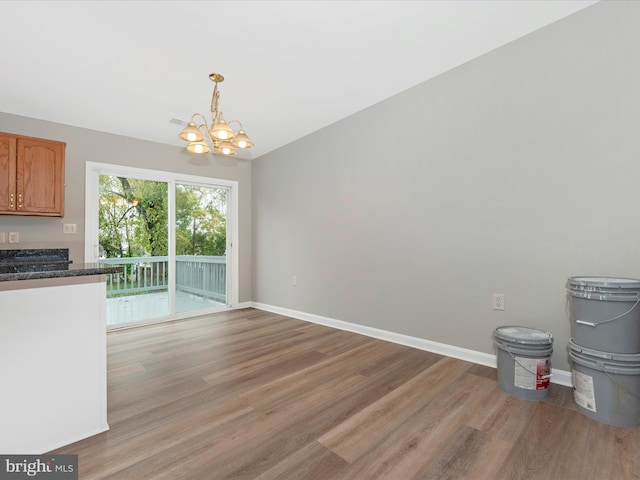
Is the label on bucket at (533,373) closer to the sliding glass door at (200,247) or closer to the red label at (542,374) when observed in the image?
the red label at (542,374)

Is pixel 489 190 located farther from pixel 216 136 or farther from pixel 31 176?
pixel 31 176

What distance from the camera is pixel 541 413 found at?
191 centimetres

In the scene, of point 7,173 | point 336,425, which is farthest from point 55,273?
point 7,173

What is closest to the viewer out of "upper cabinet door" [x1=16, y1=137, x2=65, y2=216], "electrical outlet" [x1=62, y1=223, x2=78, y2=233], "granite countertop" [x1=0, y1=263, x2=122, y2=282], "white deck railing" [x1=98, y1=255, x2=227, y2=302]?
"granite countertop" [x1=0, y1=263, x2=122, y2=282]

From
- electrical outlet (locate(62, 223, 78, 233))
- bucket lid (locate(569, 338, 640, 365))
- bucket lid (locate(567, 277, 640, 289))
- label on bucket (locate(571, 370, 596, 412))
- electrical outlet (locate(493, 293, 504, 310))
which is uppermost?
electrical outlet (locate(62, 223, 78, 233))

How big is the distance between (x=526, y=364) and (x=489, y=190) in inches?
55.5

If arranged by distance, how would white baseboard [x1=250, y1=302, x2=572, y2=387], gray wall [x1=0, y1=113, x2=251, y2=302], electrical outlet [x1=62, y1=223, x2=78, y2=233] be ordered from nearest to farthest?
white baseboard [x1=250, y1=302, x2=572, y2=387] → gray wall [x1=0, y1=113, x2=251, y2=302] → electrical outlet [x1=62, y1=223, x2=78, y2=233]

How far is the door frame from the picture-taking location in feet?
12.0

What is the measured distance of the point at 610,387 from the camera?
1.78 metres

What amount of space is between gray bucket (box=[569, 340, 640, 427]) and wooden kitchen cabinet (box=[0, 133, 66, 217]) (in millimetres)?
4856

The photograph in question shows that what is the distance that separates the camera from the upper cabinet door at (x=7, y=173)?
295 cm

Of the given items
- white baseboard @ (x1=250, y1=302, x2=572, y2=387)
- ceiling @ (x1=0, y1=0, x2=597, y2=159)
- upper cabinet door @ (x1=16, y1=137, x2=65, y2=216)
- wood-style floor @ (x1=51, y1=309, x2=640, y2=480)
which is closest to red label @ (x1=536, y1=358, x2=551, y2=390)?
wood-style floor @ (x1=51, y1=309, x2=640, y2=480)

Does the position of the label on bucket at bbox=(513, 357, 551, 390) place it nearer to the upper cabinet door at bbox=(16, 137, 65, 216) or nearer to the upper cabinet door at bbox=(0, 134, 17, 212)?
the upper cabinet door at bbox=(16, 137, 65, 216)

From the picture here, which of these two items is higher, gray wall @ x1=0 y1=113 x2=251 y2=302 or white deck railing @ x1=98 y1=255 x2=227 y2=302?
gray wall @ x1=0 y1=113 x2=251 y2=302
